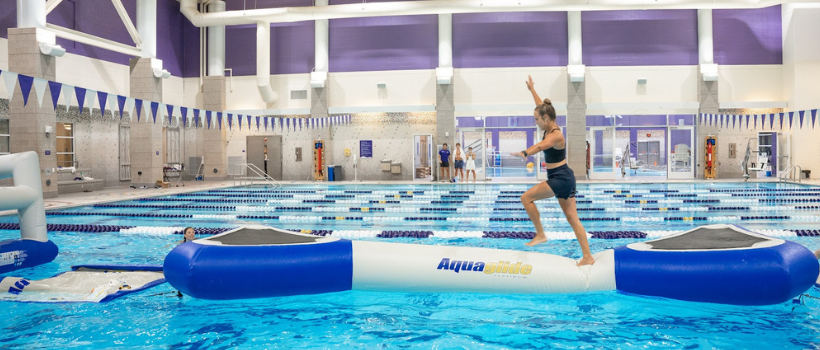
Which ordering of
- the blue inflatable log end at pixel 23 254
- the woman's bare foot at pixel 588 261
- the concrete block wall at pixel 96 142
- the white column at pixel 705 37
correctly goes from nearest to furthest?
the woman's bare foot at pixel 588 261 → the blue inflatable log end at pixel 23 254 → the concrete block wall at pixel 96 142 → the white column at pixel 705 37

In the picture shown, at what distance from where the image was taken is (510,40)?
19922mm

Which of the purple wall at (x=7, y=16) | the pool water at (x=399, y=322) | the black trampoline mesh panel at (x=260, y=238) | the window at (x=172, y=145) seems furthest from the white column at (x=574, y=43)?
the black trampoline mesh panel at (x=260, y=238)

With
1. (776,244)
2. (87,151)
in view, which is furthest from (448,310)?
(87,151)

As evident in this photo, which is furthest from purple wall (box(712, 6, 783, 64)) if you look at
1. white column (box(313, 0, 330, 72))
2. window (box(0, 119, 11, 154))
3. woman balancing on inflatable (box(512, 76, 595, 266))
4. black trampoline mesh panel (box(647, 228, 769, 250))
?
window (box(0, 119, 11, 154))

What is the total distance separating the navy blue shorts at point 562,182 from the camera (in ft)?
13.9

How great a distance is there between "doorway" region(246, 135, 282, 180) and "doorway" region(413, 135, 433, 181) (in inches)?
195

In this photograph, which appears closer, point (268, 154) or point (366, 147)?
point (366, 147)

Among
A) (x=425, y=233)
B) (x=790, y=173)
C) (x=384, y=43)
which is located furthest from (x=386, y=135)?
(x=790, y=173)

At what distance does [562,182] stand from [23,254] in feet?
15.7

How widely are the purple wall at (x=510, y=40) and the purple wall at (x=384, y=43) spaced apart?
3.17 ft

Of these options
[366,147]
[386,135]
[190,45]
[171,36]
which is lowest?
[366,147]

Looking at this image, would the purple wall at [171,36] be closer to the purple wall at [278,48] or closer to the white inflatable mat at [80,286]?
the purple wall at [278,48]

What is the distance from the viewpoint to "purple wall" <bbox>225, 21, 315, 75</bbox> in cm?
2061

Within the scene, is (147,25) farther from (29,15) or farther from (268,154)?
(268,154)
